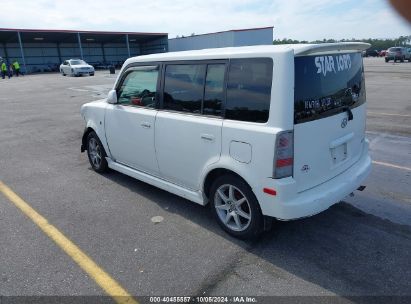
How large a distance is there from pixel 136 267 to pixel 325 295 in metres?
1.67

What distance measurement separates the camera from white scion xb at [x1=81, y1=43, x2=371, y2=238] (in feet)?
10.6

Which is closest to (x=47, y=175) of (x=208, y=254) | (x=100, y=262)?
(x=100, y=262)

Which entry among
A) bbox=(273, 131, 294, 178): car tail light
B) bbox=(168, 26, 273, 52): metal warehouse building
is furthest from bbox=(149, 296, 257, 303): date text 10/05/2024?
bbox=(168, 26, 273, 52): metal warehouse building

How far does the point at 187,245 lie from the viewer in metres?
3.72

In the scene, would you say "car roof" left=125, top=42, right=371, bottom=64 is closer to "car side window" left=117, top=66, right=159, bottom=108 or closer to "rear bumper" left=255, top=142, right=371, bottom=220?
"car side window" left=117, top=66, right=159, bottom=108

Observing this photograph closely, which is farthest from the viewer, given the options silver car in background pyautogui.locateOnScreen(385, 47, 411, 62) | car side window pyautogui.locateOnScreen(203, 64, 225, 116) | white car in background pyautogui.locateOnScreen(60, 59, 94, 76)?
silver car in background pyautogui.locateOnScreen(385, 47, 411, 62)

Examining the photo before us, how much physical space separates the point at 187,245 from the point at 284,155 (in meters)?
1.38

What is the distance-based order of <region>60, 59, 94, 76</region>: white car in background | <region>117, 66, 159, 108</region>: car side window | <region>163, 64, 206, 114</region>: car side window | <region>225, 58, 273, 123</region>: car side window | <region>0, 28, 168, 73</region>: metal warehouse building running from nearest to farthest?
<region>225, 58, 273, 123</region>: car side window, <region>163, 64, 206, 114</region>: car side window, <region>117, 66, 159, 108</region>: car side window, <region>60, 59, 94, 76</region>: white car in background, <region>0, 28, 168, 73</region>: metal warehouse building

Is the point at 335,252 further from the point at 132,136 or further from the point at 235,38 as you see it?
the point at 235,38

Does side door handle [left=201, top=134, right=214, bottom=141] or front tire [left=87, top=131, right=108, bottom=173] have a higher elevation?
side door handle [left=201, top=134, right=214, bottom=141]

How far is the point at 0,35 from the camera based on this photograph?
145ft

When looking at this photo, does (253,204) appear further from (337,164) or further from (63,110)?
(63,110)

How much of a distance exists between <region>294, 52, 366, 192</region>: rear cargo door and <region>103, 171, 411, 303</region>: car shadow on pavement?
0.65 m

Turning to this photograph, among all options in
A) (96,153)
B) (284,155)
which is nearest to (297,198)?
(284,155)
